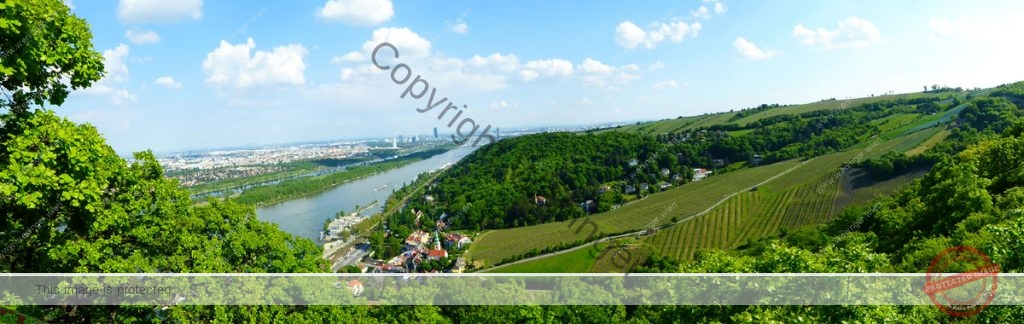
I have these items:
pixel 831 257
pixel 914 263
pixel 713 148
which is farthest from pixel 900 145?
pixel 831 257

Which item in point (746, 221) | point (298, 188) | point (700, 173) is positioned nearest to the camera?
point (746, 221)

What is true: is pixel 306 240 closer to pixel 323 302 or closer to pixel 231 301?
pixel 323 302

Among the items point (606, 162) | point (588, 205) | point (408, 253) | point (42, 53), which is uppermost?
point (42, 53)

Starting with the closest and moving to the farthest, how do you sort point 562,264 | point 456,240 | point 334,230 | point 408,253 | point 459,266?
1. point 562,264
2. point 459,266
3. point 408,253
4. point 456,240
5. point 334,230

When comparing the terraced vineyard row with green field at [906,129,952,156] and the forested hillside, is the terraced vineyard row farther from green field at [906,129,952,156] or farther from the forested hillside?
the forested hillside

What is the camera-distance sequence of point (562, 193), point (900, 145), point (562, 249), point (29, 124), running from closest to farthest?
1. point (29, 124)
2. point (562, 249)
3. point (900, 145)
4. point (562, 193)

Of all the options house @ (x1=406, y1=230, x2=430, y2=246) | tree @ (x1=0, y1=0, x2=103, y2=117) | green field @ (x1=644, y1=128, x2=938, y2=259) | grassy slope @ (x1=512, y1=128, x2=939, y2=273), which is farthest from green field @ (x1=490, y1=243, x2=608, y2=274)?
tree @ (x1=0, y1=0, x2=103, y2=117)

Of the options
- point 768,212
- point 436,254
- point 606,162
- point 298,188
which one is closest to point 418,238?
point 436,254

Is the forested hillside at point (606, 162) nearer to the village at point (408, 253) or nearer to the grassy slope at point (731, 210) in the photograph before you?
the grassy slope at point (731, 210)

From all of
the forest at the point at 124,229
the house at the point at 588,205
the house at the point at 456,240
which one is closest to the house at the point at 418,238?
the house at the point at 456,240

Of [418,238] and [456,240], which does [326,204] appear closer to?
[418,238]
